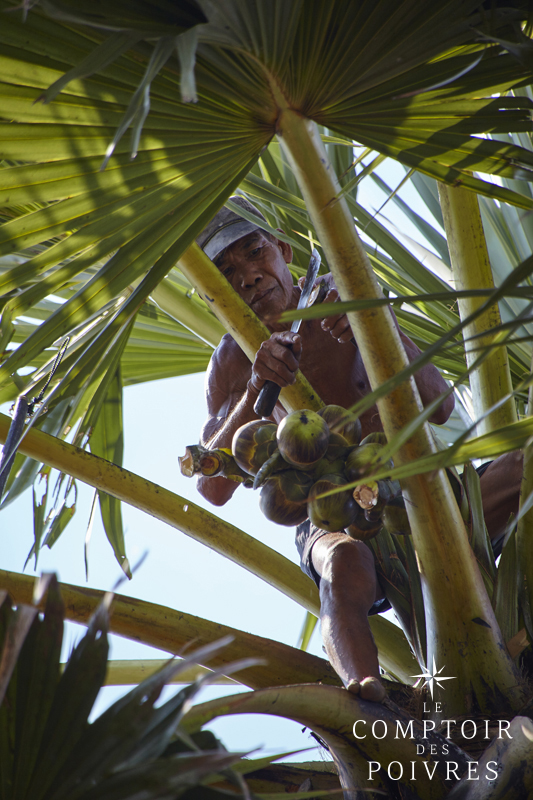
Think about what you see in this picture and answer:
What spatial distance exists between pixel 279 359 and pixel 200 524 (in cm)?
45

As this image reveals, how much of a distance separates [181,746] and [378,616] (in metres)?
1.15

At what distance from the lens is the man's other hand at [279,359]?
1583 mm

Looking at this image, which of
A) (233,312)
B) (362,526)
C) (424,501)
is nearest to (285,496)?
(362,526)

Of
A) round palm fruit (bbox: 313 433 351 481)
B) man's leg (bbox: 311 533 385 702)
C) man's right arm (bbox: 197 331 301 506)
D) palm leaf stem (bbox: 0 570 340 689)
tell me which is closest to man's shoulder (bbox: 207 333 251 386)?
man's right arm (bbox: 197 331 301 506)

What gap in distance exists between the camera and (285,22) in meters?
1.17

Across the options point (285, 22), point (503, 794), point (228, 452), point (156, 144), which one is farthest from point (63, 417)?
point (503, 794)

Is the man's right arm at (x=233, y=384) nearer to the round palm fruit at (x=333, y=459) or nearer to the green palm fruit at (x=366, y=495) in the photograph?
the round palm fruit at (x=333, y=459)

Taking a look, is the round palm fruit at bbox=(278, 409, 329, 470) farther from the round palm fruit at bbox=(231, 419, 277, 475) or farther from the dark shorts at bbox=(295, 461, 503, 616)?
the dark shorts at bbox=(295, 461, 503, 616)

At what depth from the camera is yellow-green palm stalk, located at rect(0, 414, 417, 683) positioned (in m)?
1.54

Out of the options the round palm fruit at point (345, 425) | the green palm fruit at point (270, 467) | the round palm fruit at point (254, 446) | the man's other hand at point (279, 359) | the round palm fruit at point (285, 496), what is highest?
the man's other hand at point (279, 359)

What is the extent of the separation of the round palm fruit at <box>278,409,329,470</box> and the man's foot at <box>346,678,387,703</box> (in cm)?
42

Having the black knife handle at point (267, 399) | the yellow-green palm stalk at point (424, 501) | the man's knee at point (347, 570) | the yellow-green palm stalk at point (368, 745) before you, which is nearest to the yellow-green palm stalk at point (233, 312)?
the black knife handle at point (267, 399)

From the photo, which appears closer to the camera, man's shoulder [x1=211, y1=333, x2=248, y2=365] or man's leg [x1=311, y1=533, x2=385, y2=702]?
man's leg [x1=311, y1=533, x2=385, y2=702]

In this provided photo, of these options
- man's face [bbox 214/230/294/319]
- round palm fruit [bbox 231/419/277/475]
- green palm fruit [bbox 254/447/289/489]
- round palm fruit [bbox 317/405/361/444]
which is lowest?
green palm fruit [bbox 254/447/289/489]
